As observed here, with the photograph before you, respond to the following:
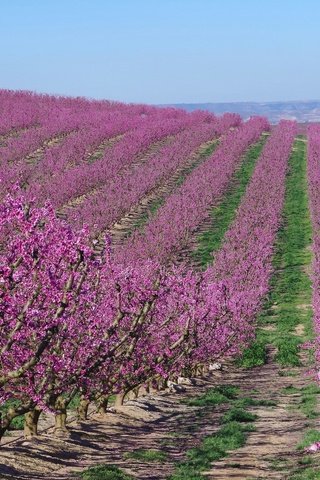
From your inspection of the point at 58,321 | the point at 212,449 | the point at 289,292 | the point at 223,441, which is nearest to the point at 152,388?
the point at 223,441

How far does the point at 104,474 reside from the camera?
1634cm

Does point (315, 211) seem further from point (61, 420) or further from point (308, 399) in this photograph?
point (61, 420)

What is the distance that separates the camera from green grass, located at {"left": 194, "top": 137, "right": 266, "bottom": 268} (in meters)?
54.4

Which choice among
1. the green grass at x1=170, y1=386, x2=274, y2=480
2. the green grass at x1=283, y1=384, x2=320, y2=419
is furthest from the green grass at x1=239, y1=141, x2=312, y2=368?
the green grass at x1=170, y1=386, x2=274, y2=480

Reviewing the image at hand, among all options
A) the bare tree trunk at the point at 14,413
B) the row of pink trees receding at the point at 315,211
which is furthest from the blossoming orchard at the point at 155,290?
the row of pink trees receding at the point at 315,211

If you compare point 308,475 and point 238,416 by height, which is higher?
point 308,475

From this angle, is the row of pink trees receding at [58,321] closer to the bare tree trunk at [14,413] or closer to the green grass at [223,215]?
the bare tree trunk at [14,413]

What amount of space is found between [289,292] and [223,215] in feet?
58.2

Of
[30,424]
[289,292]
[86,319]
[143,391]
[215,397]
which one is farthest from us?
[289,292]

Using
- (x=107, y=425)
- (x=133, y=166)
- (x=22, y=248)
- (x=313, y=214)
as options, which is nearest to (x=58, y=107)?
(x=133, y=166)

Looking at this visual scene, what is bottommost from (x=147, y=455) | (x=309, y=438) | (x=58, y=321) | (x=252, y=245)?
(x=309, y=438)

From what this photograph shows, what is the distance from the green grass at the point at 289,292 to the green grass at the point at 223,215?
4.35 meters

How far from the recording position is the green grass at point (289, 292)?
119 feet

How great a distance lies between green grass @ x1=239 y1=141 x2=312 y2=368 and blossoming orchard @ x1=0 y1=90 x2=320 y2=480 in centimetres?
15
